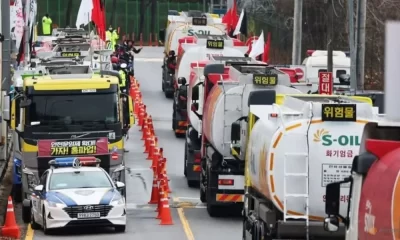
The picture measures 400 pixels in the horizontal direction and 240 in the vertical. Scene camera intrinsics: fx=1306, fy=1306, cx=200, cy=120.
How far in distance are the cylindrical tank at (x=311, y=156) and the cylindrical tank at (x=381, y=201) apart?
17.8ft

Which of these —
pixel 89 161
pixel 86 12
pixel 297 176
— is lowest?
pixel 89 161

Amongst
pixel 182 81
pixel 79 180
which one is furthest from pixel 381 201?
pixel 182 81

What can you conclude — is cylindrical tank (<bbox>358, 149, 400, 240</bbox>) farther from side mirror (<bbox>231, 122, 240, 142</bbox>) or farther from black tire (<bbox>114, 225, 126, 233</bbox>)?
black tire (<bbox>114, 225, 126, 233</bbox>)

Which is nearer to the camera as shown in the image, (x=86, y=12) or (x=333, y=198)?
(x=333, y=198)

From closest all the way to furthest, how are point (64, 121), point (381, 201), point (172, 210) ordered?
point (381, 201), point (64, 121), point (172, 210)

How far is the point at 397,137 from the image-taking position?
40.1 feet

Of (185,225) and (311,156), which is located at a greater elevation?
(311,156)

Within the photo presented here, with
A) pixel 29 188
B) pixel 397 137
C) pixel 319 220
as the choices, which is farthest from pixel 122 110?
pixel 397 137

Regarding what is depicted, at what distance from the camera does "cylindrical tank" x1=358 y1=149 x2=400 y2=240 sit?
1064cm

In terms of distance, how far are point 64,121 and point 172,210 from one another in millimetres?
3220

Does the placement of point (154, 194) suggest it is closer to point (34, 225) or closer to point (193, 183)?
point (193, 183)

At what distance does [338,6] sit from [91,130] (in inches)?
1332

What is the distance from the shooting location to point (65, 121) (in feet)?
89.6

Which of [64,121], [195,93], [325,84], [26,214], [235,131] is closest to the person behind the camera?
[235,131]
